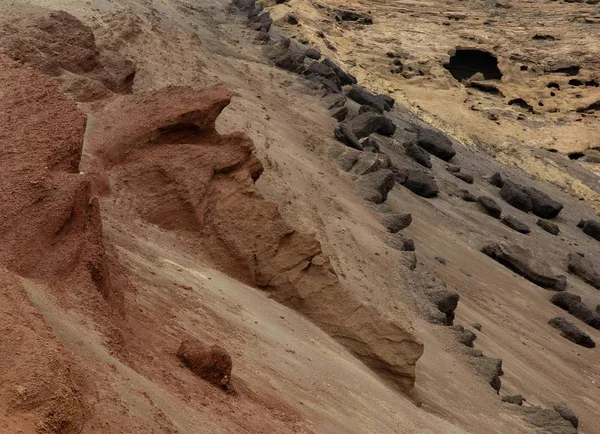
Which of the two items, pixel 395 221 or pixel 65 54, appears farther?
pixel 395 221

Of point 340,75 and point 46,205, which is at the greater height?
point 46,205

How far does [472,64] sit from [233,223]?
28.4 metres

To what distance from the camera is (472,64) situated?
35.7 meters

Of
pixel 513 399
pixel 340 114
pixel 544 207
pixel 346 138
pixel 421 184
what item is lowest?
pixel 544 207

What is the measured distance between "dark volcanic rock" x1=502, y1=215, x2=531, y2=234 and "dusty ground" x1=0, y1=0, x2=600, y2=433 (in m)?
0.30

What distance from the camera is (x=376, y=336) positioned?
8.78 m

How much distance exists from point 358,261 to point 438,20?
27.3 m

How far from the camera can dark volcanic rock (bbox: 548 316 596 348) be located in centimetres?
1533

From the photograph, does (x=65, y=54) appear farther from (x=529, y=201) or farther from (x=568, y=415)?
(x=529, y=201)

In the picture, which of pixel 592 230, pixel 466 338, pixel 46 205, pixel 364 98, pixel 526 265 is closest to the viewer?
pixel 46 205

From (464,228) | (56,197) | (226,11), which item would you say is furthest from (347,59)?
(56,197)

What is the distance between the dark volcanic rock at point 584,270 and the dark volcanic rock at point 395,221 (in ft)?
18.1

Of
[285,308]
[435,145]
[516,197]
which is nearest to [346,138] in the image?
[435,145]

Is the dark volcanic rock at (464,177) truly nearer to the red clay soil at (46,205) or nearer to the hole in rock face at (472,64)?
the hole in rock face at (472,64)
